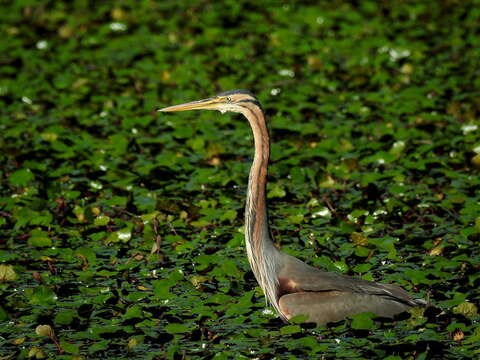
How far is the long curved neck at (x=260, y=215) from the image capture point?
6.08m

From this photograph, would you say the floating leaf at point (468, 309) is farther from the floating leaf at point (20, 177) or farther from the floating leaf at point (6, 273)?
the floating leaf at point (20, 177)

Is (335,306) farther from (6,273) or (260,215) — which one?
(6,273)

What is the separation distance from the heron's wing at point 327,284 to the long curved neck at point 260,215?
0.08 meters

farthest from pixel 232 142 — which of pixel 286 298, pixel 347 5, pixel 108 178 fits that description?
pixel 347 5

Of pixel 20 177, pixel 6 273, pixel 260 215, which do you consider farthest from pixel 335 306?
pixel 20 177

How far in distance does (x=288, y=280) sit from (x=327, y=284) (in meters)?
0.25

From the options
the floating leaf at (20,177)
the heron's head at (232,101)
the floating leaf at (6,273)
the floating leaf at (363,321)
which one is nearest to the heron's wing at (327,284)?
the floating leaf at (363,321)

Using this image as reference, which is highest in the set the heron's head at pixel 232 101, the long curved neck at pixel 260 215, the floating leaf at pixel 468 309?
the heron's head at pixel 232 101

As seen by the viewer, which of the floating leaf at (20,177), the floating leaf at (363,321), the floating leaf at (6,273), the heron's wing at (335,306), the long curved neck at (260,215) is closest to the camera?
the floating leaf at (363,321)

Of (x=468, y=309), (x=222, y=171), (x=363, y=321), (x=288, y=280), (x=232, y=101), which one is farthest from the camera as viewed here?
(x=222, y=171)

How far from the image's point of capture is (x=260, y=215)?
20.0 ft

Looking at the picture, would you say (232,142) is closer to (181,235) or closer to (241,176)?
(241,176)

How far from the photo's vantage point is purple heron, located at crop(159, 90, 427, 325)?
5.87 m

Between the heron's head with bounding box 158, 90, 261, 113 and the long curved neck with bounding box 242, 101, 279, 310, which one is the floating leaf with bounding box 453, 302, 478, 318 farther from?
the heron's head with bounding box 158, 90, 261, 113
